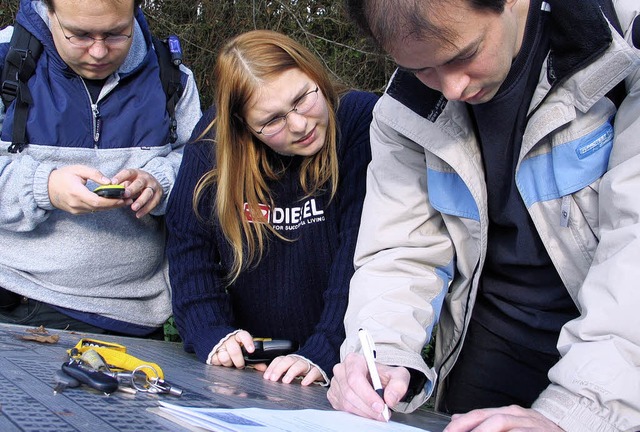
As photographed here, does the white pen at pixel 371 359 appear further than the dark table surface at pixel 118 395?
Yes

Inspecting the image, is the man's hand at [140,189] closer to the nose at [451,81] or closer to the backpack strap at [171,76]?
the backpack strap at [171,76]

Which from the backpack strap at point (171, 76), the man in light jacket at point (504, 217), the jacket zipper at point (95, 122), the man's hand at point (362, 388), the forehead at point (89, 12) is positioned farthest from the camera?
the backpack strap at point (171, 76)

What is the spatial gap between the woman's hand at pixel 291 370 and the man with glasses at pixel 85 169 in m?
0.80

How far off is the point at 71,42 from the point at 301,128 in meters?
0.92

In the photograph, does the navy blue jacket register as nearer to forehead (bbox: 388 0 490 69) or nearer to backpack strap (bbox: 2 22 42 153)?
backpack strap (bbox: 2 22 42 153)

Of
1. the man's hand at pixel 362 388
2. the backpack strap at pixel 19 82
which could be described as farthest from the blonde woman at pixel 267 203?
the man's hand at pixel 362 388

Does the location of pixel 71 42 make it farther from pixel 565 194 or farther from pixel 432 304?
pixel 565 194

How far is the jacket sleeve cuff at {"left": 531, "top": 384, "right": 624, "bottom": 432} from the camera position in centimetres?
142

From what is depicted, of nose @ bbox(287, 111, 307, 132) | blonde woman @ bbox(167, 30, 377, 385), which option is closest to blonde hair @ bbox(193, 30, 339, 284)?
blonde woman @ bbox(167, 30, 377, 385)

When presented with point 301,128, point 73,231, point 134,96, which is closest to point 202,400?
point 301,128

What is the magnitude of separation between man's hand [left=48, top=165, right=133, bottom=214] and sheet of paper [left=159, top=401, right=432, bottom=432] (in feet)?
3.96

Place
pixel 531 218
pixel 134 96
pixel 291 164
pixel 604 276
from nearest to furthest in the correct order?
pixel 604 276 → pixel 531 218 → pixel 291 164 → pixel 134 96

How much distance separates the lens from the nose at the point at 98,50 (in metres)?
2.84

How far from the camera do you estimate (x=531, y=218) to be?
1.95 metres
